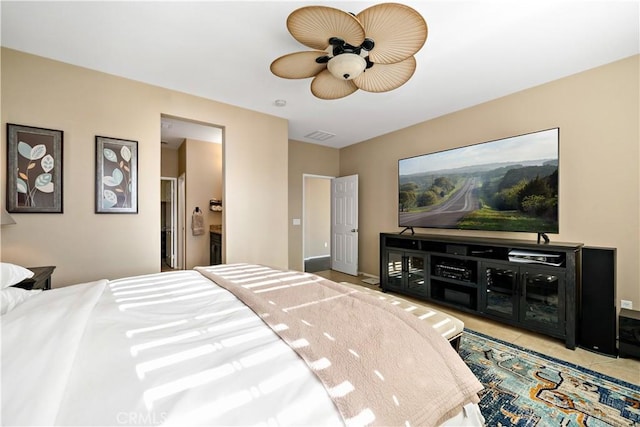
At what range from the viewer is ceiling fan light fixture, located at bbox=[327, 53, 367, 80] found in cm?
183

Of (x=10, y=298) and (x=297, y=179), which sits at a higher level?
(x=297, y=179)

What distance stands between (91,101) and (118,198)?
0.99m

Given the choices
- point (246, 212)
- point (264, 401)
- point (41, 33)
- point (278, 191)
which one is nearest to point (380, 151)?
point (278, 191)

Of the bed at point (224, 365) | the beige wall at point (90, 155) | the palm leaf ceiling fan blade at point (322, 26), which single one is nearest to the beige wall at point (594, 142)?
the palm leaf ceiling fan blade at point (322, 26)

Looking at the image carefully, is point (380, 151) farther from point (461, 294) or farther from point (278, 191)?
point (461, 294)

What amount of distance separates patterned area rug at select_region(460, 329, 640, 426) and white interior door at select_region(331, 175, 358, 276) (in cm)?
311

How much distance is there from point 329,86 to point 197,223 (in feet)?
13.0

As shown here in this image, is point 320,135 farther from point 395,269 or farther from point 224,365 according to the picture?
point 224,365

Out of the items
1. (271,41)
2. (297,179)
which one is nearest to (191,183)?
(297,179)

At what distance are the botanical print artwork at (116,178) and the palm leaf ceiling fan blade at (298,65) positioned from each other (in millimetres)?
1921

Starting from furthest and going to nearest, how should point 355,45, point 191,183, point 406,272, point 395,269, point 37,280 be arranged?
point 191,183 < point 395,269 < point 406,272 < point 37,280 < point 355,45

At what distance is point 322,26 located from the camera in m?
1.60

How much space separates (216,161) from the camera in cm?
538

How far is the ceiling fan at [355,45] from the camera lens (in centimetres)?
150
